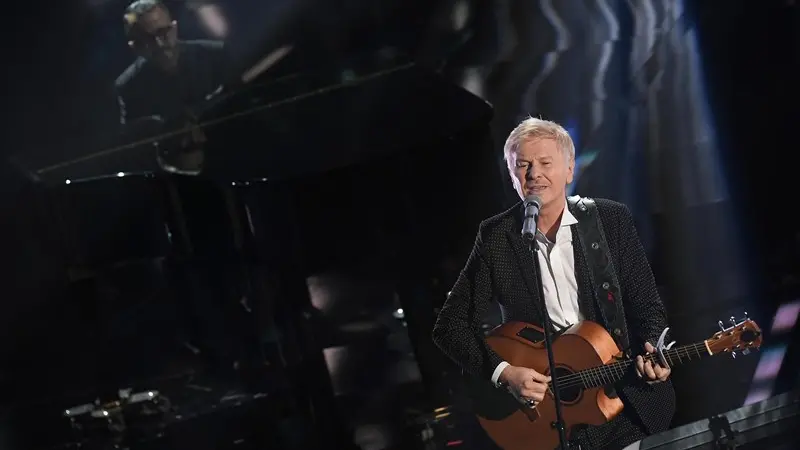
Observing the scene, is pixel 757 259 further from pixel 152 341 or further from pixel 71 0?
pixel 71 0

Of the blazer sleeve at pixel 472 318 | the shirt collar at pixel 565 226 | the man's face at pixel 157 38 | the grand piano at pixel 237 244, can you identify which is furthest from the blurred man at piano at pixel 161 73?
the shirt collar at pixel 565 226

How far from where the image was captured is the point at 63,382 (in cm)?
548

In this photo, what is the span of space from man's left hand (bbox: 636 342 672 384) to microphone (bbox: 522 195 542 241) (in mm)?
569

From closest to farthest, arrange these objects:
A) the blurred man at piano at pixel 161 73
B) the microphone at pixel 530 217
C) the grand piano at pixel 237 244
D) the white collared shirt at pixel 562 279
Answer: the microphone at pixel 530 217 < the white collared shirt at pixel 562 279 < the grand piano at pixel 237 244 < the blurred man at piano at pixel 161 73

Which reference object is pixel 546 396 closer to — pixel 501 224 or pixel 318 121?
Result: pixel 501 224

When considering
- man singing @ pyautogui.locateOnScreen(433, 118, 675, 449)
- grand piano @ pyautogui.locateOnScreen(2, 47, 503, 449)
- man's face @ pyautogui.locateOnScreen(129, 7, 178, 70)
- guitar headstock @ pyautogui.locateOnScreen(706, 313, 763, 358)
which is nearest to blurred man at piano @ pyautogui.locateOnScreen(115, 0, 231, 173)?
man's face @ pyautogui.locateOnScreen(129, 7, 178, 70)

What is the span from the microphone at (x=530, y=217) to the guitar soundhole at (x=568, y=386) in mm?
673

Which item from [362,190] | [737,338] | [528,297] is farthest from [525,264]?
[362,190]

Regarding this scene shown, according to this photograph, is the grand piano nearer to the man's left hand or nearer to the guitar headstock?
the man's left hand

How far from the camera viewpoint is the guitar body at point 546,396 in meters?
3.32

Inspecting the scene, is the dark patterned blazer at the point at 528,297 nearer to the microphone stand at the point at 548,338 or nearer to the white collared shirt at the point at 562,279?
the white collared shirt at the point at 562,279

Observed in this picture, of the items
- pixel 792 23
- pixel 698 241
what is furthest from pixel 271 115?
pixel 792 23

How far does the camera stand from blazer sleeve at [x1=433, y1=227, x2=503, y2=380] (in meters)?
3.49

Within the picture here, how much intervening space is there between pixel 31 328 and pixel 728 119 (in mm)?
3746
